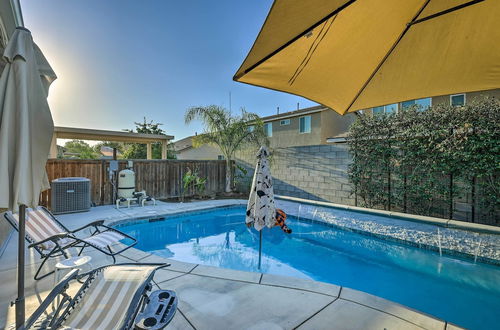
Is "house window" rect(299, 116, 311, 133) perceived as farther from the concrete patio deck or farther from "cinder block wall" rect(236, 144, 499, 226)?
the concrete patio deck

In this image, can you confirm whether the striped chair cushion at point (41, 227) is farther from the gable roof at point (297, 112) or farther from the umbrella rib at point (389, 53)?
the gable roof at point (297, 112)

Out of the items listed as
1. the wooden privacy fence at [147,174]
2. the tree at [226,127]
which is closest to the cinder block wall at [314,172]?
the tree at [226,127]

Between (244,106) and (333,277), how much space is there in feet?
27.5

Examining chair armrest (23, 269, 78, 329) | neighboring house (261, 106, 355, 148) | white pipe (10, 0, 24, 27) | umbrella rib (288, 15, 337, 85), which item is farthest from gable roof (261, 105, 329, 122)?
chair armrest (23, 269, 78, 329)

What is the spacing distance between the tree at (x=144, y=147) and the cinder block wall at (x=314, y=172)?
46.2ft

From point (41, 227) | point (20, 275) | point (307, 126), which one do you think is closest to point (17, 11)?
point (41, 227)

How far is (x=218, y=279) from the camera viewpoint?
A: 3.20m

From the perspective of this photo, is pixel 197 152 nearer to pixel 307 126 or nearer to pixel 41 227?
pixel 307 126

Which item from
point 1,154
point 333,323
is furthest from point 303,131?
point 1,154

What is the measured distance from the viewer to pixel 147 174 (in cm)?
1006

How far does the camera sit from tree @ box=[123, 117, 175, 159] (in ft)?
70.0

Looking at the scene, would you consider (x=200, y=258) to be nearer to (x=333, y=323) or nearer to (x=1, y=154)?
(x=333, y=323)

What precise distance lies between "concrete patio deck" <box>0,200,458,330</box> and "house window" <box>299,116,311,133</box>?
11.3 m

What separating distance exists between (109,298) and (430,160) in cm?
783
